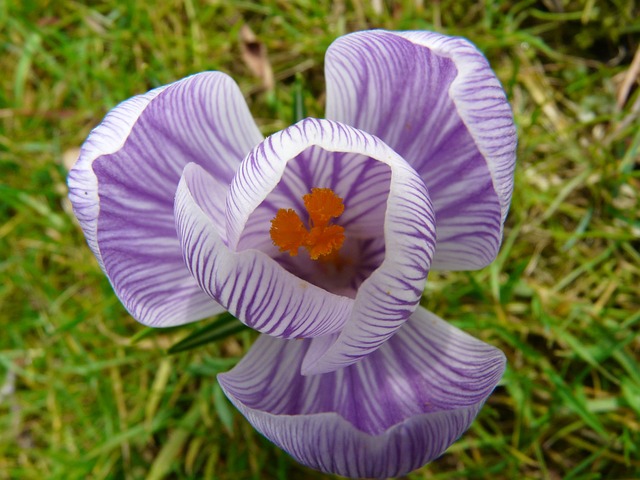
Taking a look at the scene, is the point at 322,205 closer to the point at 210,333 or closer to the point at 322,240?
the point at 322,240

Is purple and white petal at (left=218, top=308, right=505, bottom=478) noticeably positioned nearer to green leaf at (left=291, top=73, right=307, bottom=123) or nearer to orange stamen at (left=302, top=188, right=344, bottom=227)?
orange stamen at (left=302, top=188, right=344, bottom=227)

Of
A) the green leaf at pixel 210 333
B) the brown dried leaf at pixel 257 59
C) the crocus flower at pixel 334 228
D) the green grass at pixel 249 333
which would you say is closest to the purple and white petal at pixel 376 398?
the crocus flower at pixel 334 228

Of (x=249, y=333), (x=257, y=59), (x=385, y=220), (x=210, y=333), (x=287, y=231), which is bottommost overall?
(x=249, y=333)

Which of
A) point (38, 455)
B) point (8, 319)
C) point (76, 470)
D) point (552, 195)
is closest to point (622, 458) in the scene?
point (552, 195)

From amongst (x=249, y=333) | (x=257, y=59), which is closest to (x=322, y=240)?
(x=249, y=333)

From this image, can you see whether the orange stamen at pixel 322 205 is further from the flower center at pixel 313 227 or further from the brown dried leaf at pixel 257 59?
the brown dried leaf at pixel 257 59

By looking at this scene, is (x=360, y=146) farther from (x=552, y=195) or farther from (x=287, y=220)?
(x=552, y=195)

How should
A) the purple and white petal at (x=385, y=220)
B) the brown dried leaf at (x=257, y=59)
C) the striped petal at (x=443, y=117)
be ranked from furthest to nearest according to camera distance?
the brown dried leaf at (x=257, y=59)
the striped petal at (x=443, y=117)
the purple and white petal at (x=385, y=220)
